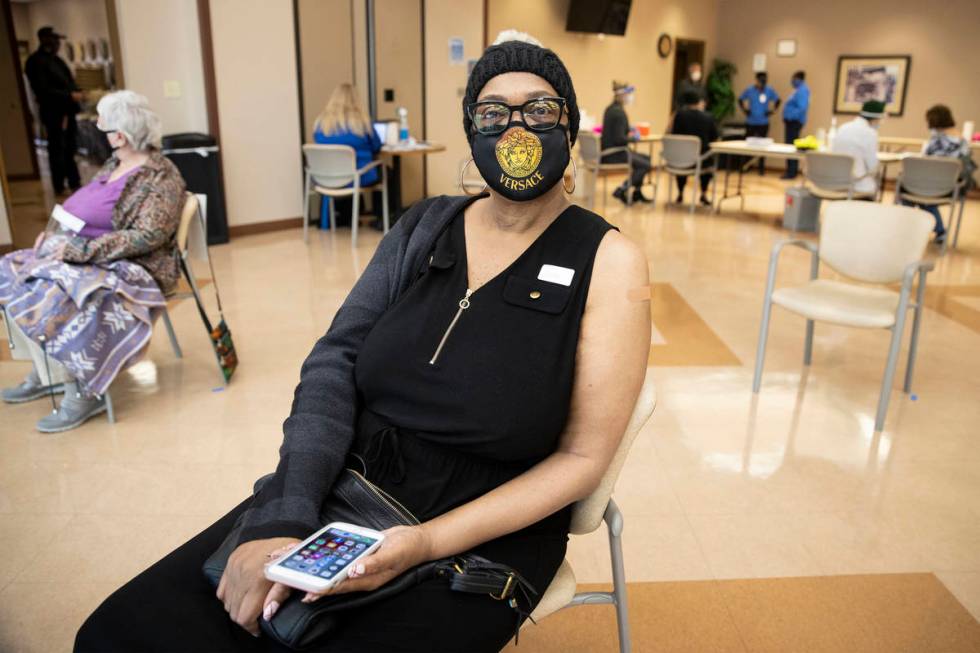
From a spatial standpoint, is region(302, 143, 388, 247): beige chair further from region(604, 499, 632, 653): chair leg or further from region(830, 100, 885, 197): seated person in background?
region(604, 499, 632, 653): chair leg

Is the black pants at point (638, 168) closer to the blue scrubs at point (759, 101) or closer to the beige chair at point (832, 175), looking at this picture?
the beige chair at point (832, 175)

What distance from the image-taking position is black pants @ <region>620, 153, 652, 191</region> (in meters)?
8.77

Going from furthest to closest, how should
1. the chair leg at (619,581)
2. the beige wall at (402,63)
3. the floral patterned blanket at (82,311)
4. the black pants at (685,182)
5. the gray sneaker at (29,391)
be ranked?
the black pants at (685,182) → the beige wall at (402,63) → the gray sneaker at (29,391) → the floral patterned blanket at (82,311) → the chair leg at (619,581)

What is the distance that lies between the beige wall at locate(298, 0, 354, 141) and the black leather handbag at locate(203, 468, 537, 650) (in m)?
6.24

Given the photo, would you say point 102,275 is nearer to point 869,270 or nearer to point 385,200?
point 869,270

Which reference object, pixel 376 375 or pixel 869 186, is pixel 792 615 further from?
pixel 869 186

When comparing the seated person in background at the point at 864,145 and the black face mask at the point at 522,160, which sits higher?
the black face mask at the point at 522,160

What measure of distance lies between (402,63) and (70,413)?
585 centimetres

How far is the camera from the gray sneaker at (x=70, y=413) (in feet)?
9.65

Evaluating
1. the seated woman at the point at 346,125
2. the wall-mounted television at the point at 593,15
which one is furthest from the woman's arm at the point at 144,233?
the wall-mounted television at the point at 593,15

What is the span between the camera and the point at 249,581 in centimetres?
111

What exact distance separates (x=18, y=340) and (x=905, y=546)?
332 cm

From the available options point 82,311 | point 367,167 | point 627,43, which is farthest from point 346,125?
point 627,43

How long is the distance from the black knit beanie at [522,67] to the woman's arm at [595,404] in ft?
0.98
